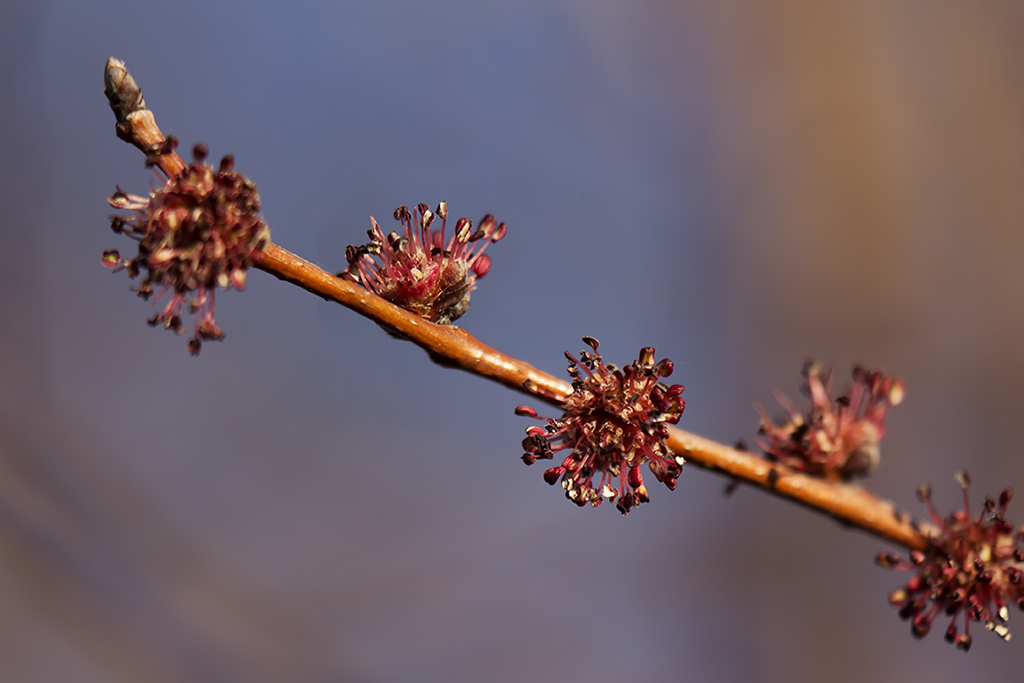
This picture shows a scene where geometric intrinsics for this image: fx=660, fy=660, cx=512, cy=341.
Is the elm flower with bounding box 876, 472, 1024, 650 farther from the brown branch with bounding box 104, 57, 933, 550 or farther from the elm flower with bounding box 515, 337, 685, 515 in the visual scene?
the elm flower with bounding box 515, 337, 685, 515

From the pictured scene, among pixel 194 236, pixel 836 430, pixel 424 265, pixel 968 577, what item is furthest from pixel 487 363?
pixel 968 577

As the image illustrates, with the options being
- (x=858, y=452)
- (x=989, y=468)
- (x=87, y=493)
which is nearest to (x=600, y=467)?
(x=858, y=452)

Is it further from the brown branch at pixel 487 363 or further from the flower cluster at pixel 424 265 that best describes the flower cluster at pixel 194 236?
the flower cluster at pixel 424 265

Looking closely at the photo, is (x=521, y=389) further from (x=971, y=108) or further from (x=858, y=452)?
(x=971, y=108)

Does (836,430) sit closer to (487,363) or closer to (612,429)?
(612,429)

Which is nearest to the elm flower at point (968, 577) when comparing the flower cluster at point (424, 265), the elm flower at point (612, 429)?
the elm flower at point (612, 429)

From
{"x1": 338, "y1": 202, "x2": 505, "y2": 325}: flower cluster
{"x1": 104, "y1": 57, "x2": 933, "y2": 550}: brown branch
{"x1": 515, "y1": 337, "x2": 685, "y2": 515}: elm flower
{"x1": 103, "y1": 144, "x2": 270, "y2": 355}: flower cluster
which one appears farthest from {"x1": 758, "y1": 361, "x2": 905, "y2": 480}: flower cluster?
{"x1": 103, "y1": 144, "x2": 270, "y2": 355}: flower cluster
